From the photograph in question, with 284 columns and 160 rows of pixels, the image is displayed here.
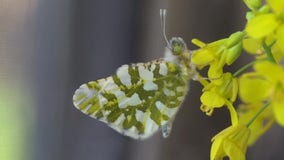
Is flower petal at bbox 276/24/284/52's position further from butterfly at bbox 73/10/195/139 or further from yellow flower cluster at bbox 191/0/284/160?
butterfly at bbox 73/10/195/139

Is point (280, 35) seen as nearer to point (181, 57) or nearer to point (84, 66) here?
point (181, 57)

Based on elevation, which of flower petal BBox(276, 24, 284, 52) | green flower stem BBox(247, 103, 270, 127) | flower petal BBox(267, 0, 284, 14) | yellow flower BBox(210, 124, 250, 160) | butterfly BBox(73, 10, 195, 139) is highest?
flower petal BBox(267, 0, 284, 14)

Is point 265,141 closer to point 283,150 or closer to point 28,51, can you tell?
point 283,150

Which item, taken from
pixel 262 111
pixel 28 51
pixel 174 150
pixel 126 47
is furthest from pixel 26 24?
pixel 262 111

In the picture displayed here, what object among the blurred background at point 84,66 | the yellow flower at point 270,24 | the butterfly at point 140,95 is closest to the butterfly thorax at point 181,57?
the butterfly at point 140,95

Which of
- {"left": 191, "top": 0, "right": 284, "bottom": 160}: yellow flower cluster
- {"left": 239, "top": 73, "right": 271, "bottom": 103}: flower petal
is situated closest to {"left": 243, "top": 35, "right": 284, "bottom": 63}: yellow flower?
{"left": 191, "top": 0, "right": 284, "bottom": 160}: yellow flower cluster

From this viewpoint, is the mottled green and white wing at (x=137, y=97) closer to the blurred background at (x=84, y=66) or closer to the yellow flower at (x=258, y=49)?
the yellow flower at (x=258, y=49)
